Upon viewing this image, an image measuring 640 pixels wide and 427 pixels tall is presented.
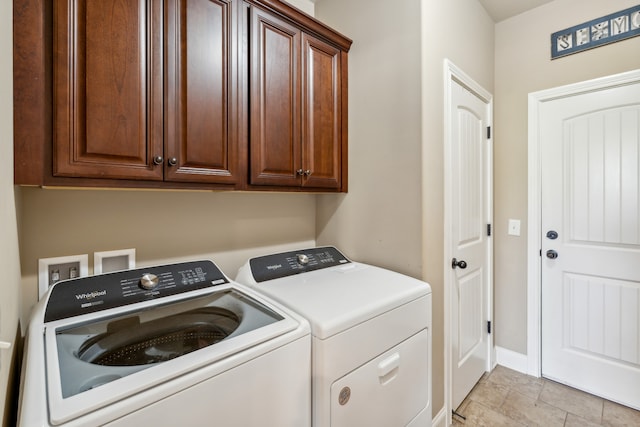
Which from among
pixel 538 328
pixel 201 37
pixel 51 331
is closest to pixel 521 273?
pixel 538 328

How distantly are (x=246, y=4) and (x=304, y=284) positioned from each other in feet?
4.39

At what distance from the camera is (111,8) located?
101 cm

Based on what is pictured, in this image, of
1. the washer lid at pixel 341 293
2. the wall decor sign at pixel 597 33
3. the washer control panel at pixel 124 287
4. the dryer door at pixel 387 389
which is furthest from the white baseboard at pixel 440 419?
the wall decor sign at pixel 597 33

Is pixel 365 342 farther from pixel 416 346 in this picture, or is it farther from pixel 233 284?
pixel 233 284

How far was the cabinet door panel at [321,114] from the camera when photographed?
161cm

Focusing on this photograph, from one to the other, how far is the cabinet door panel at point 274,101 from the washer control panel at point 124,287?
0.51 m

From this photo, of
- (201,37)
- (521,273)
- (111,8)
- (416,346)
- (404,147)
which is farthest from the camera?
(521,273)

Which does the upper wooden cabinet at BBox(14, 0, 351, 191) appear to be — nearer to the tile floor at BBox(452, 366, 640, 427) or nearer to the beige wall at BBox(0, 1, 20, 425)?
the beige wall at BBox(0, 1, 20, 425)

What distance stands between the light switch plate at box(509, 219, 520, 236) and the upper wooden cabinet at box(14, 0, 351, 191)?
5.39ft

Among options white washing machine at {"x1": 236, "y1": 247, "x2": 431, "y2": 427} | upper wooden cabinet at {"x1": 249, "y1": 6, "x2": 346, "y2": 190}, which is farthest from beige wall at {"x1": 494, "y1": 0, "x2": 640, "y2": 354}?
upper wooden cabinet at {"x1": 249, "y1": 6, "x2": 346, "y2": 190}

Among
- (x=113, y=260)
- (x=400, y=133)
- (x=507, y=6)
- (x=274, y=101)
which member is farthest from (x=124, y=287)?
(x=507, y=6)

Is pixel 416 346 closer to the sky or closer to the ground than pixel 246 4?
closer to the ground

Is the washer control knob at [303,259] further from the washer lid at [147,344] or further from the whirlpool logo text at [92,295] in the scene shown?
the whirlpool logo text at [92,295]

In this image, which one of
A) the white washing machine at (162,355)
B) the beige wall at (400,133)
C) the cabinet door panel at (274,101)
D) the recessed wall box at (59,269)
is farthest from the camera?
the beige wall at (400,133)
